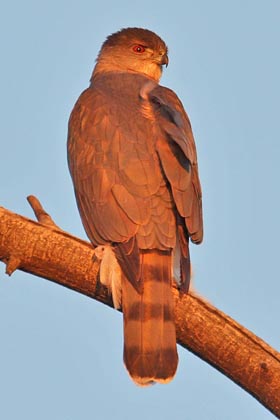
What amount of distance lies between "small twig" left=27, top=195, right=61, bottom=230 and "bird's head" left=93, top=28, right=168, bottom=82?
252 centimetres

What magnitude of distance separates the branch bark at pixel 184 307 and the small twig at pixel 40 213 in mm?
134

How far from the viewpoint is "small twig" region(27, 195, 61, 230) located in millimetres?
5129

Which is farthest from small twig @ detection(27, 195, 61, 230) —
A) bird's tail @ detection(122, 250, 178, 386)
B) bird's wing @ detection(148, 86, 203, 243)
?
bird's wing @ detection(148, 86, 203, 243)

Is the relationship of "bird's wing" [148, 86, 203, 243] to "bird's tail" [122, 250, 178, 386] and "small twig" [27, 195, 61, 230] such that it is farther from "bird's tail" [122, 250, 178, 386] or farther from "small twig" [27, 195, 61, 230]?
"small twig" [27, 195, 61, 230]

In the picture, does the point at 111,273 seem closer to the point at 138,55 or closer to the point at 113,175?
the point at 113,175

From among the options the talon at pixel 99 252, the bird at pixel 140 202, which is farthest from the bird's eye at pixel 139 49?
the talon at pixel 99 252

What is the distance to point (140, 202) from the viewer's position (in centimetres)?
525

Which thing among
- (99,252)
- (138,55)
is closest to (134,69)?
(138,55)

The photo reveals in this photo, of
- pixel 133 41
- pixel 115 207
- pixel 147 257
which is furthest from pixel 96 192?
pixel 133 41

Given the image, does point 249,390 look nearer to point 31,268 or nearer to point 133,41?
point 31,268

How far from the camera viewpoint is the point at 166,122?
5.74 meters

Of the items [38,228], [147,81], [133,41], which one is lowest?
[38,228]

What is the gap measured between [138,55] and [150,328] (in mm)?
3548

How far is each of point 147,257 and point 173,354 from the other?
0.60 meters
